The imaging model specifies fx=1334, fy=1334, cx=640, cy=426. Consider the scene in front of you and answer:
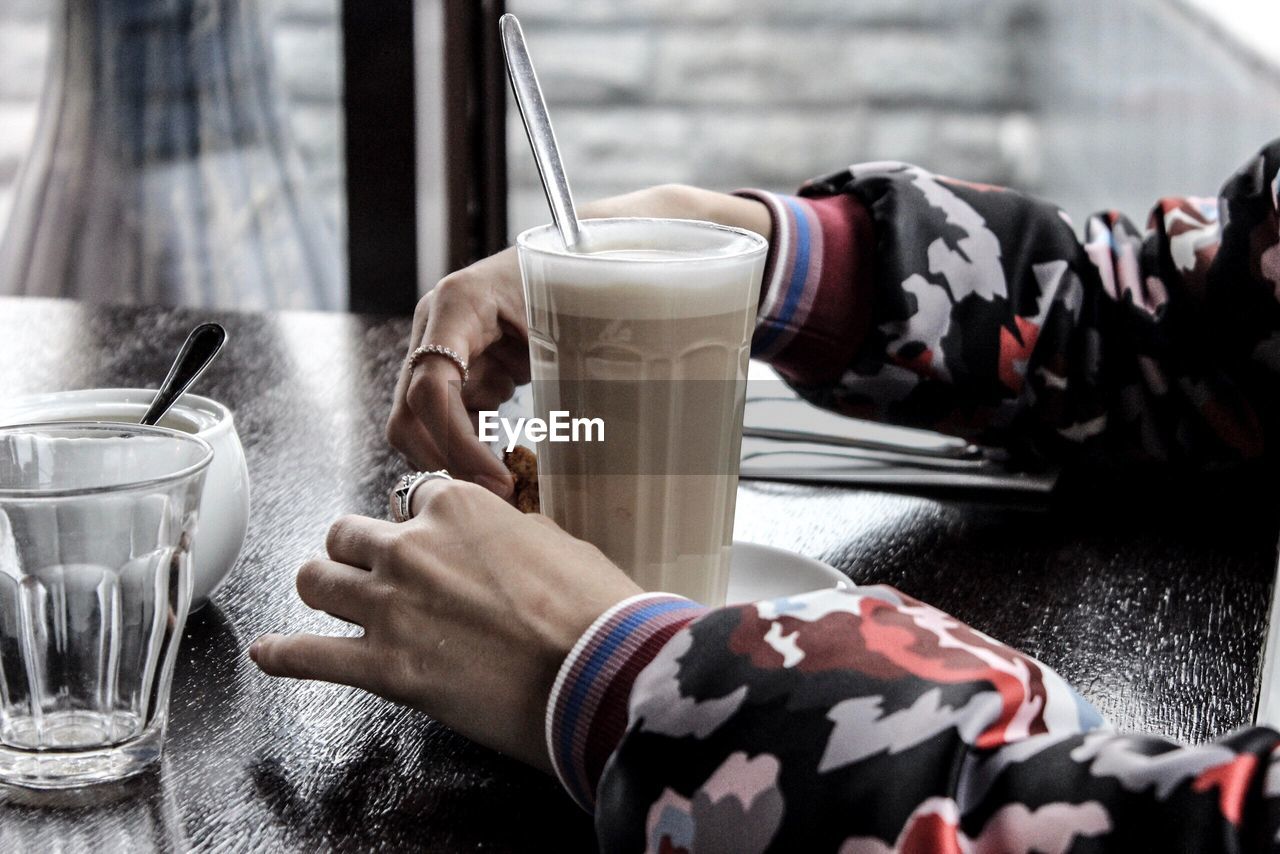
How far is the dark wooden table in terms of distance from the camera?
457 millimetres

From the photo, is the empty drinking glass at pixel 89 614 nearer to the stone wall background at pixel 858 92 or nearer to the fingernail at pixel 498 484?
the fingernail at pixel 498 484

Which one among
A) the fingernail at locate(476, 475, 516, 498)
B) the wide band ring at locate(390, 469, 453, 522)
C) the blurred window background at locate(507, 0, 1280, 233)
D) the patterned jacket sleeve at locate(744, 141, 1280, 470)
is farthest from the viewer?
the blurred window background at locate(507, 0, 1280, 233)

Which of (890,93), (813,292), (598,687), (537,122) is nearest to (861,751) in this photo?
(598,687)

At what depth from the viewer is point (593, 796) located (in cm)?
46

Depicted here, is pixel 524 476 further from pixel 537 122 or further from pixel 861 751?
pixel 861 751

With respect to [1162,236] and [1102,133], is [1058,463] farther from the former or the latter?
[1102,133]

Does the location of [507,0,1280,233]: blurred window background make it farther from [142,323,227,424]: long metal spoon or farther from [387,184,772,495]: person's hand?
[142,323,227,424]: long metal spoon

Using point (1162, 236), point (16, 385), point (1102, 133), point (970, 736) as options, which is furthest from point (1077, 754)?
point (1102, 133)

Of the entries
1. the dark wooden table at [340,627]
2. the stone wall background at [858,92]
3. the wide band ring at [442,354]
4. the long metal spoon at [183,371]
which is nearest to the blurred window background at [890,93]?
the stone wall background at [858,92]

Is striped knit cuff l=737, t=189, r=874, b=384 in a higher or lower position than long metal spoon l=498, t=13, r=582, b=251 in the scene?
lower

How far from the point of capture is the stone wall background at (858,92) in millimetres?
2486

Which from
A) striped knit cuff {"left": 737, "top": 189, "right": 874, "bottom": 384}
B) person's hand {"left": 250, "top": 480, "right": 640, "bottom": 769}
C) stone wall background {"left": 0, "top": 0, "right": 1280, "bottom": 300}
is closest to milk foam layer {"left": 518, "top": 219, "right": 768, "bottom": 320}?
person's hand {"left": 250, "top": 480, "right": 640, "bottom": 769}

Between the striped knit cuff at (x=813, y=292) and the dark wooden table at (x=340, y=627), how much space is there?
91mm

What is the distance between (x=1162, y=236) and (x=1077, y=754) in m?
0.56
